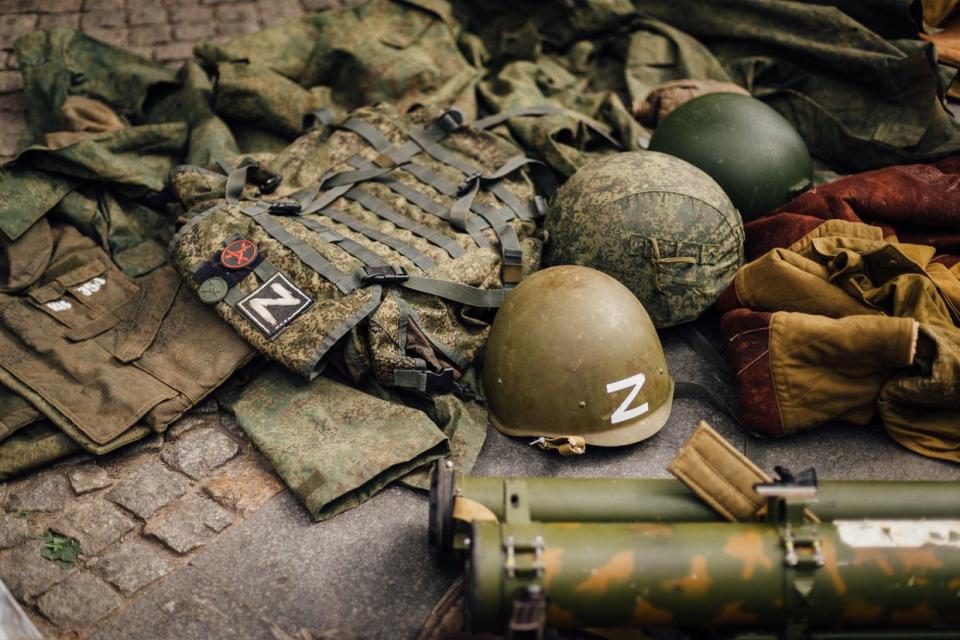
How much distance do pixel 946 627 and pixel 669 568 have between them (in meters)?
0.88

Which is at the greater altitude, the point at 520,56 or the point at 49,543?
the point at 520,56

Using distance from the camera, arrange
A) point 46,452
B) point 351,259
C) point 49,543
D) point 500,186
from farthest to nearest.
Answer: point 500,186 < point 351,259 < point 46,452 < point 49,543

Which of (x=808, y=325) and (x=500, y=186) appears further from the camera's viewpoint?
(x=500, y=186)

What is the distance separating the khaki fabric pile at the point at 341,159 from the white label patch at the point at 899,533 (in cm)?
96

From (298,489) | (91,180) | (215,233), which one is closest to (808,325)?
(298,489)

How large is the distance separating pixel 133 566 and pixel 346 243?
1.57m

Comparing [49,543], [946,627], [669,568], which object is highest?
[669,568]

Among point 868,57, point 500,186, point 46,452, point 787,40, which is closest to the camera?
point 46,452

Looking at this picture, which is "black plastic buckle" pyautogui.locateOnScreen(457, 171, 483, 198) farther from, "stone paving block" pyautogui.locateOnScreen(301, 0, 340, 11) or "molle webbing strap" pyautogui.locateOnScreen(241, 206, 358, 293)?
"stone paving block" pyautogui.locateOnScreen(301, 0, 340, 11)

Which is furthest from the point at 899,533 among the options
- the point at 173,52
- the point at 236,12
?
the point at 236,12

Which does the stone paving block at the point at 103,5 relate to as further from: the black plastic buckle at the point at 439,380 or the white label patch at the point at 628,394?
the white label patch at the point at 628,394

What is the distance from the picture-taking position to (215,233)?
12.2 ft

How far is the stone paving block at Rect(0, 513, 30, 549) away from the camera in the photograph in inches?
118

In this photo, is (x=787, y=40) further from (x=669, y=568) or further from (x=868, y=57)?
(x=669, y=568)
